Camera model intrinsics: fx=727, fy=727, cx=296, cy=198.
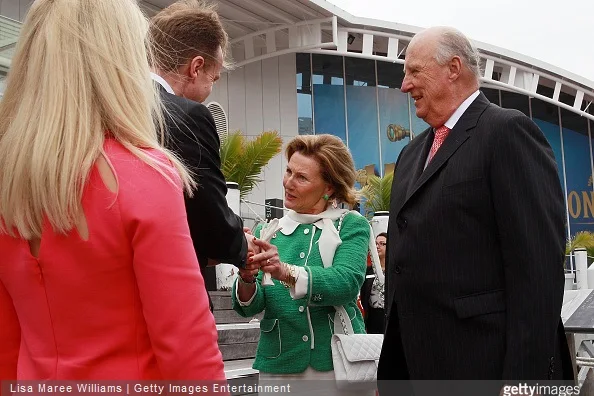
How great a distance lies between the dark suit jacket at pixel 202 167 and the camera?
6.86 ft

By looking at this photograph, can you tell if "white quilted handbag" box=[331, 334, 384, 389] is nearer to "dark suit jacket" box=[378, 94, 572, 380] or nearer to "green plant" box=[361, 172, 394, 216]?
"dark suit jacket" box=[378, 94, 572, 380]

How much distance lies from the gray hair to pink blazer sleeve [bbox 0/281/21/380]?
69.9 inches

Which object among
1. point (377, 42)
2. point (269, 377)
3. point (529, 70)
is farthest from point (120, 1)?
point (529, 70)

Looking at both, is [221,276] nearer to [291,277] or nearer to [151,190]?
[291,277]

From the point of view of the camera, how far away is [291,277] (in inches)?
→ 116

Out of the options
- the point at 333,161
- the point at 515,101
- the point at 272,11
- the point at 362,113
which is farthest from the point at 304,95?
the point at 333,161

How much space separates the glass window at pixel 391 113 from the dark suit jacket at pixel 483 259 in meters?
22.6

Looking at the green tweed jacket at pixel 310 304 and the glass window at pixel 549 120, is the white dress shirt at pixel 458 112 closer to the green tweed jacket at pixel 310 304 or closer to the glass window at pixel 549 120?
the green tweed jacket at pixel 310 304

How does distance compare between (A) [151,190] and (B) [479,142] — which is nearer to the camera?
(A) [151,190]

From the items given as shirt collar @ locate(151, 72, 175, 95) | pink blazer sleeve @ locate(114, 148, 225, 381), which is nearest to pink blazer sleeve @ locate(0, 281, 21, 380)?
pink blazer sleeve @ locate(114, 148, 225, 381)

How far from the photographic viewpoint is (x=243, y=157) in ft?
47.9

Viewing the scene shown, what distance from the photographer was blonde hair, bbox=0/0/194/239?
59.9 inches

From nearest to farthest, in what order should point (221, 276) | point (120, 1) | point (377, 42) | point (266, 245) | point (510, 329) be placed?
point (120, 1) < point (510, 329) < point (266, 245) < point (221, 276) < point (377, 42)

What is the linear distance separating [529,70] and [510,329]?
77.8 ft
